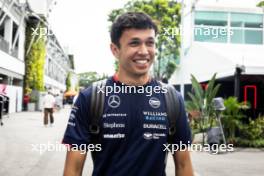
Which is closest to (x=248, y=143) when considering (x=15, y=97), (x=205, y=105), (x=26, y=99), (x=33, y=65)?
(x=205, y=105)

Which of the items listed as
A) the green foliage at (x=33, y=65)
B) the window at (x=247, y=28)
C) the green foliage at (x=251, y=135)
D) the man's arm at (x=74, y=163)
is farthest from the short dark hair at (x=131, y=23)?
the green foliage at (x=33, y=65)

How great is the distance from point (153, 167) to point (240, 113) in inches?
425

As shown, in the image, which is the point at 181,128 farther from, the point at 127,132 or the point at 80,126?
the point at 80,126

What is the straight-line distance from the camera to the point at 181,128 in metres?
2.26

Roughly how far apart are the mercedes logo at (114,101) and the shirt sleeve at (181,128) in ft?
1.06

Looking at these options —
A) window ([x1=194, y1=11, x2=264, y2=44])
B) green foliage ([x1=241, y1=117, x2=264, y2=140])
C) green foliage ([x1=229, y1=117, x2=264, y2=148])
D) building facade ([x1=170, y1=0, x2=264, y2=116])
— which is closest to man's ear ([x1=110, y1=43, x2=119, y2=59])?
green foliage ([x1=229, y1=117, x2=264, y2=148])

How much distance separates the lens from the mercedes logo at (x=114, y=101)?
84.8 inches

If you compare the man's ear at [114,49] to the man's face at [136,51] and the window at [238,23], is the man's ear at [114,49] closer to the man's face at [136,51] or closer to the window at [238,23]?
the man's face at [136,51]

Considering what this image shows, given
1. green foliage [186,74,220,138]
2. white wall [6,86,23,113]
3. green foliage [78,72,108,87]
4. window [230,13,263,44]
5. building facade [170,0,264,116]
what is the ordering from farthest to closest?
white wall [6,86,23,113], window [230,13,263,44], building facade [170,0,264,116], green foliage [186,74,220,138], green foliage [78,72,108,87]

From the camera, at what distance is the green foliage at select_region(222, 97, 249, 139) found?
12055 millimetres

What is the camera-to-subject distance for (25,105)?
33031 mm

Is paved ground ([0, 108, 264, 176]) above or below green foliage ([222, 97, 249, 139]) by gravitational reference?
below

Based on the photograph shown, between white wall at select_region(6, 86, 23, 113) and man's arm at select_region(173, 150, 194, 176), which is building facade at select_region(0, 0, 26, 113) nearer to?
white wall at select_region(6, 86, 23, 113)

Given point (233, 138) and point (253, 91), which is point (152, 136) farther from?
point (253, 91)
